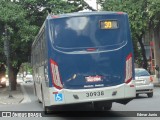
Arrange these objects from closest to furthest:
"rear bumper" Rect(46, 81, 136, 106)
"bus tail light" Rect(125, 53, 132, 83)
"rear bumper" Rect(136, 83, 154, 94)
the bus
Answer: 1. "rear bumper" Rect(46, 81, 136, 106)
2. the bus
3. "bus tail light" Rect(125, 53, 132, 83)
4. "rear bumper" Rect(136, 83, 154, 94)

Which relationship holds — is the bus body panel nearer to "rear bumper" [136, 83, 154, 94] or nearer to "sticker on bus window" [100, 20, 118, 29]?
"sticker on bus window" [100, 20, 118, 29]

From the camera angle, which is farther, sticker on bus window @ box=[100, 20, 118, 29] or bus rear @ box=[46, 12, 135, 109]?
sticker on bus window @ box=[100, 20, 118, 29]

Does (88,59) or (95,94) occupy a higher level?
(88,59)

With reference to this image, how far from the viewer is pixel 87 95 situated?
13305 millimetres

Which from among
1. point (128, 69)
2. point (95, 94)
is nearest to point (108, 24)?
point (128, 69)

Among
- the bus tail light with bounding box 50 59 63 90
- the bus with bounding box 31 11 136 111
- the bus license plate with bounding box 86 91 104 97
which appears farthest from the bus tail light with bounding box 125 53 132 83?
the bus tail light with bounding box 50 59 63 90

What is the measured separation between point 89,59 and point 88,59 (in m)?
0.03

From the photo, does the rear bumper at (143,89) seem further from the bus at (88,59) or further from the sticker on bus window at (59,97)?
the sticker on bus window at (59,97)

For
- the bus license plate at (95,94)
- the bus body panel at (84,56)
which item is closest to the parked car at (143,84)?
the bus body panel at (84,56)

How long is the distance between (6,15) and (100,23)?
19.3 m

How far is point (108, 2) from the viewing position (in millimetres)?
39438

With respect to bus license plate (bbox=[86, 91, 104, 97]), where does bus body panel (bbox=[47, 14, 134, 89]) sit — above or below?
above

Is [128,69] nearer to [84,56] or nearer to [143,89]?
[84,56]

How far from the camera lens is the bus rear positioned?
43.8 feet
